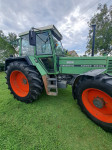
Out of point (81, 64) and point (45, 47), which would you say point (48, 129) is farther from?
point (45, 47)

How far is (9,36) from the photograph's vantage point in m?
18.0

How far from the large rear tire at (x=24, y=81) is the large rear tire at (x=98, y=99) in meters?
1.14

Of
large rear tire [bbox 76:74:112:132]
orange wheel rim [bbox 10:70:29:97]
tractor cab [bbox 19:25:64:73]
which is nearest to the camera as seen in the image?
large rear tire [bbox 76:74:112:132]

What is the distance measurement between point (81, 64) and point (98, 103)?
1.18m

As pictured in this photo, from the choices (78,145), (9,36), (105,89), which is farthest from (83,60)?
(9,36)

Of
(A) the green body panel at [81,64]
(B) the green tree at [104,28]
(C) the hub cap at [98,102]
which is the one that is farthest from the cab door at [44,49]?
(B) the green tree at [104,28]

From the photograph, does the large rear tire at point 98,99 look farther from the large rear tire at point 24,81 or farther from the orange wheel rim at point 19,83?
the orange wheel rim at point 19,83

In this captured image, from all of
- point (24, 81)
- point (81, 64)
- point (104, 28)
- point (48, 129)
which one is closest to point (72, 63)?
Result: point (81, 64)

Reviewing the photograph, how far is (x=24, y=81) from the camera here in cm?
245

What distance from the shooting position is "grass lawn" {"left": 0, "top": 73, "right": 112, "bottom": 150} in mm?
1240

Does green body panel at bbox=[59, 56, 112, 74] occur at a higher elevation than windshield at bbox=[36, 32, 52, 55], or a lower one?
lower

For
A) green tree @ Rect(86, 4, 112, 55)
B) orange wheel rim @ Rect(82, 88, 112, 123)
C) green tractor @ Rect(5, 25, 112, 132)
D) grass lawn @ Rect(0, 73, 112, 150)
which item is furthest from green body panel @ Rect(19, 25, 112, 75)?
green tree @ Rect(86, 4, 112, 55)

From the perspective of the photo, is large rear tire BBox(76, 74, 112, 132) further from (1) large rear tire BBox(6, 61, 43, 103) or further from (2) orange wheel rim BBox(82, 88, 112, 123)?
(1) large rear tire BBox(6, 61, 43, 103)

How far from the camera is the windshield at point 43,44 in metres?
2.33
